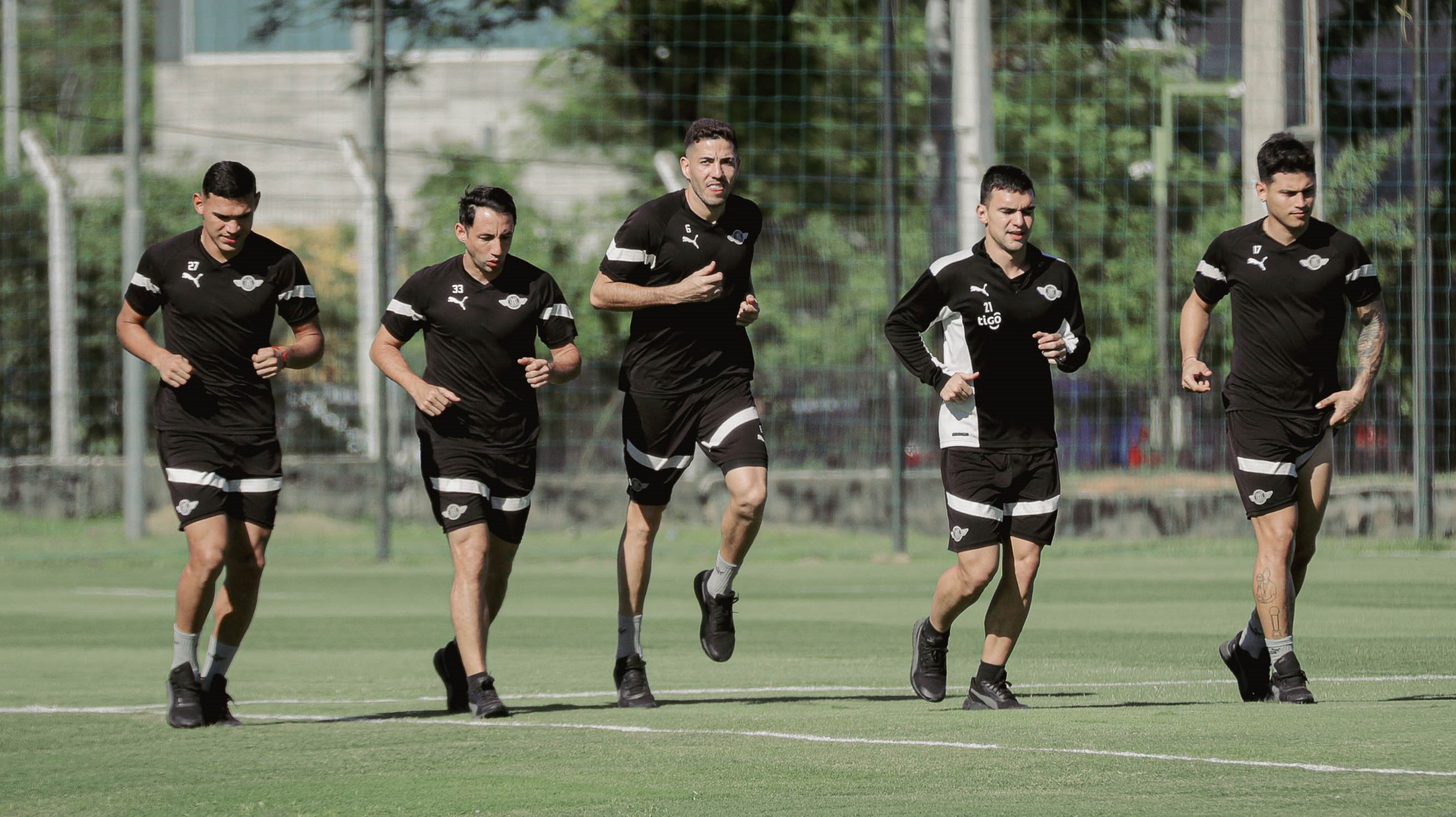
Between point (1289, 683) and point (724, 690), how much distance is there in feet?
8.10

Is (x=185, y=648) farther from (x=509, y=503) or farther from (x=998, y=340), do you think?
(x=998, y=340)

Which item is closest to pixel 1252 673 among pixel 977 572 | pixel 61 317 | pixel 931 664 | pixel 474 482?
pixel 977 572

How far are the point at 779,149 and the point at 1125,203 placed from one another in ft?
15.4

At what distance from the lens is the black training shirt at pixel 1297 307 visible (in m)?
8.20

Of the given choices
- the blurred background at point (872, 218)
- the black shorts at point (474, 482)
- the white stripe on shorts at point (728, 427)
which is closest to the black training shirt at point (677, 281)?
the white stripe on shorts at point (728, 427)

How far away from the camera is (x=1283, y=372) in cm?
821

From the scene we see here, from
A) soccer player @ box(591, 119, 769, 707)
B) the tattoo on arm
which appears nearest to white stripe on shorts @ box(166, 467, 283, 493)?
soccer player @ box(591, 119, 769, 707)

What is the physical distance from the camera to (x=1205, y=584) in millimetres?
15359

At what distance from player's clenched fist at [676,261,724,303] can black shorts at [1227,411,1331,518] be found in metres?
2.17

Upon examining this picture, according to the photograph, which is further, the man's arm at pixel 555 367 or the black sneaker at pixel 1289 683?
the man's arm at pixel 555 367

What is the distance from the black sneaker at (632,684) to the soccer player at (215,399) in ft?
4.97

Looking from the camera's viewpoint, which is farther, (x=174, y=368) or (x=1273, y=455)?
(x=1273, y=455)

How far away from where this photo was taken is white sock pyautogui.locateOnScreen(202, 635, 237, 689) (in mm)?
A: 8141

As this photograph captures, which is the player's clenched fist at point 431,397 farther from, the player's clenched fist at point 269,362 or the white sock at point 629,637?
the white sock at point 629,637
